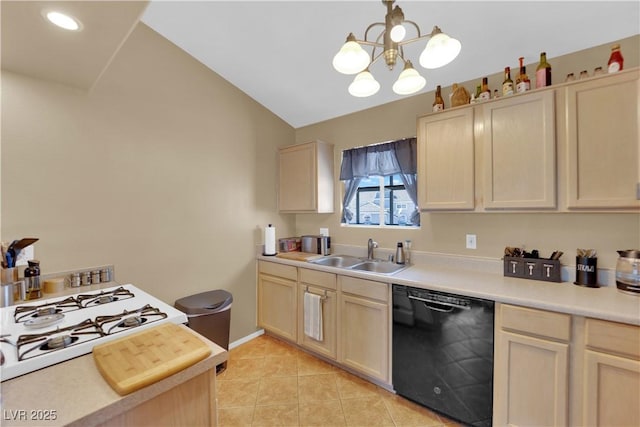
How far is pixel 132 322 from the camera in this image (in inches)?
44.2

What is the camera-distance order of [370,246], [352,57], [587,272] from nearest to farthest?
[352,57], [587,272], [370,246]

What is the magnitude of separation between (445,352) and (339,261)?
1.26 meters

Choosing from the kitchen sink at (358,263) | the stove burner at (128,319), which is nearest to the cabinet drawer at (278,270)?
the kitchen sink at (358,263)

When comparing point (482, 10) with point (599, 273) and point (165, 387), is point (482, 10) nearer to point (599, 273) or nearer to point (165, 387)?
point (599, 273)

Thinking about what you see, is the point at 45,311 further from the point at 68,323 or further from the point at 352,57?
the point at 352,57

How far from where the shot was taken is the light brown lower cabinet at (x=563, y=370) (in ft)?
4.09

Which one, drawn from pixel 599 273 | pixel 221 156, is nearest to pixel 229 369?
pixel 221 156

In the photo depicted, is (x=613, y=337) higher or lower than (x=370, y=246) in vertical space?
lower

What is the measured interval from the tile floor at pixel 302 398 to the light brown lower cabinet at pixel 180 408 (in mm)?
1085

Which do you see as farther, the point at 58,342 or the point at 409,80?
the point at 409,80

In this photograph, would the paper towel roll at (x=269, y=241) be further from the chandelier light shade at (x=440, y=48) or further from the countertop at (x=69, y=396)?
the chandelier light shade at (x=440, y=48)

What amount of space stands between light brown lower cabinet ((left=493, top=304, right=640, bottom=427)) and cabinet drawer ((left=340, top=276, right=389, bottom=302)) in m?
0.71

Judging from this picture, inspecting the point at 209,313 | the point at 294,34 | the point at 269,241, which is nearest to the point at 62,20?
the point at 294,34

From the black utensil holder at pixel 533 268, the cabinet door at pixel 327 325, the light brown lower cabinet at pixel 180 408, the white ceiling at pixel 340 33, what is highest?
the white ceiling at pixel 340 33
